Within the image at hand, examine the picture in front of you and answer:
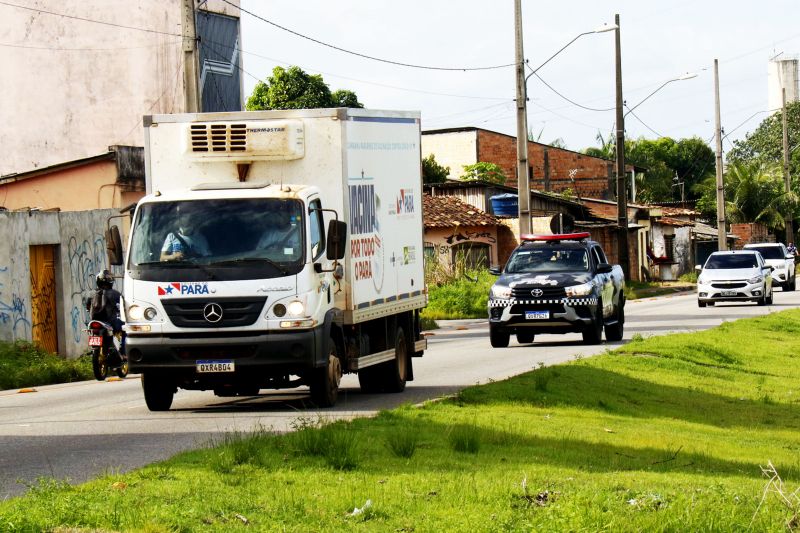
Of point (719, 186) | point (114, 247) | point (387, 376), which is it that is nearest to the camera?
point (114, 247)

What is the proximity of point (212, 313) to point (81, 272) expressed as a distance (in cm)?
1379

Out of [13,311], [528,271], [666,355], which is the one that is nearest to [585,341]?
[528,271]

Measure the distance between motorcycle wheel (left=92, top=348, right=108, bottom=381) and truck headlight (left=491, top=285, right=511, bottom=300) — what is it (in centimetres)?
760

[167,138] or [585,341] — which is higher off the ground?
[167,138]

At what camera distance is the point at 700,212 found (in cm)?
8956

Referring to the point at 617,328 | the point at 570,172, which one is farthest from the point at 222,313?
the point at 570,172

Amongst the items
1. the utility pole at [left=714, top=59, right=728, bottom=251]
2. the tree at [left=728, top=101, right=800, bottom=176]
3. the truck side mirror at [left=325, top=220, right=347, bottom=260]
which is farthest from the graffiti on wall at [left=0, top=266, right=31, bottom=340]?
the tree at [left=728, top=101, right=800, bottom=176]

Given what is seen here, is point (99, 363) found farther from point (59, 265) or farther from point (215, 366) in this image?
point (215, 366)

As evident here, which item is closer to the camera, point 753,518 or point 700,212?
point 753,518

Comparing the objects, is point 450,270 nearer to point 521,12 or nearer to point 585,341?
point 521,12

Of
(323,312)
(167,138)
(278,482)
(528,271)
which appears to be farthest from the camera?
(528,271)

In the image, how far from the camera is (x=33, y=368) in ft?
76.4

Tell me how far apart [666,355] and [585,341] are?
12.1 feet

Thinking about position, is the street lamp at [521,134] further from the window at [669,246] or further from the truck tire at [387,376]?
the window at [669,246]
